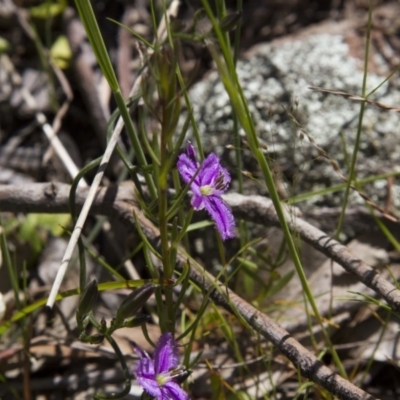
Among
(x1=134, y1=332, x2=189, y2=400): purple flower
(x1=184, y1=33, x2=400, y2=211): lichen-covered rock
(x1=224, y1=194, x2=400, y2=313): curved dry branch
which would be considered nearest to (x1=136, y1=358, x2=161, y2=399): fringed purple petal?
(x1=134, y1=332, x2=189, y2=400): purple flower

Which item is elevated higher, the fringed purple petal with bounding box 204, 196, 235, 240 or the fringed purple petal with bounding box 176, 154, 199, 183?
the fringed purple petal with bounding box 176, 154, 199, 183

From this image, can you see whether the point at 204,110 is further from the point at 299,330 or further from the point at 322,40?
the point at 299,330

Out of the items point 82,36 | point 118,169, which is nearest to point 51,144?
point 118,169

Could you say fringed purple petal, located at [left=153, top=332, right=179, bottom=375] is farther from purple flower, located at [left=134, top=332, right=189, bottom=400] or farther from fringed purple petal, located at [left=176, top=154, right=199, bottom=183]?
fringed purple petal, located at [left=176, top=154, right=199, bottom=183]

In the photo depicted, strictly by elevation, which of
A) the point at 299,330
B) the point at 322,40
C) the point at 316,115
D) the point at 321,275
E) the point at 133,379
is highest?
the point at 322,40

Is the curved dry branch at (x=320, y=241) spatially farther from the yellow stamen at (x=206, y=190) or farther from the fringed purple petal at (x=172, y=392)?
the fringed purple petal at (x=172, y=392)

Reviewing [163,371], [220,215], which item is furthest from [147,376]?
[220,215]
